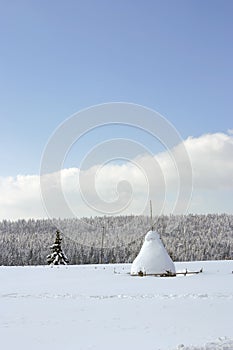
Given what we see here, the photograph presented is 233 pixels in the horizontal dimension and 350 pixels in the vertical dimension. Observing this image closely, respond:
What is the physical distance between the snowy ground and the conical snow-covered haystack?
24.4 feet

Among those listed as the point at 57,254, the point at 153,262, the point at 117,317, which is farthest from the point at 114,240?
the point at 117,317

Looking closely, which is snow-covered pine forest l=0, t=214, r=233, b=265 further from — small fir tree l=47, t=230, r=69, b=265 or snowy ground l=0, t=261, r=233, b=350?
snowy ground l=0, t=261, r=233, b=350

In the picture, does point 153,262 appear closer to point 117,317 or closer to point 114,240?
point 117,317

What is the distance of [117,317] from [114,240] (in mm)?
119743

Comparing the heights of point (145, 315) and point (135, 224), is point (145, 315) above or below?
below

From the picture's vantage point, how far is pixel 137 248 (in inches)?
4008

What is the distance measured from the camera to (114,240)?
132375 mm

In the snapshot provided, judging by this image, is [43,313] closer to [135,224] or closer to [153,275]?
[153,275]

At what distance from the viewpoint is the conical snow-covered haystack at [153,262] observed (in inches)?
1180

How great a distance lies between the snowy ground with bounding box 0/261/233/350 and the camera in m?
10.3

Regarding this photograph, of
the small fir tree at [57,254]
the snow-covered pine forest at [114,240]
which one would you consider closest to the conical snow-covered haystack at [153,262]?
the small fir tree at [57,254]

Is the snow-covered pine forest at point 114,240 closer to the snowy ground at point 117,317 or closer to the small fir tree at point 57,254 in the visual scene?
the small fir tree at point 57,254

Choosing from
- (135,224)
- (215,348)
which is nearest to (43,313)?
(215,348)

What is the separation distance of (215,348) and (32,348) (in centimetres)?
395
